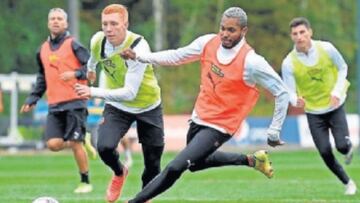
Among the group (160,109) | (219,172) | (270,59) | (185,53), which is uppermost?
(185,53)

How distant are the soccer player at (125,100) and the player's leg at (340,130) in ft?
10.2

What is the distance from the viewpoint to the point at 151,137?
1381 centimetres

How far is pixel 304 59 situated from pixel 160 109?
313cm

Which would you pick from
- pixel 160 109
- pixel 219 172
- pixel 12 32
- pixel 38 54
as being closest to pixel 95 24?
pixel 12 32

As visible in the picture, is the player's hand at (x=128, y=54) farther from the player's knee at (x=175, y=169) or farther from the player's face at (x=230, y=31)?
the player's knee at (x=175, y=169)

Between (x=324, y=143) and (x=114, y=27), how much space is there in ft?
13.0

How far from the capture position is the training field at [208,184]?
15.3 metres

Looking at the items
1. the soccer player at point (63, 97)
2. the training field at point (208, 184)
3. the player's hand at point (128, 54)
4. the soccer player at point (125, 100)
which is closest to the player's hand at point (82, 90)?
the player's hand at point (128, 54)

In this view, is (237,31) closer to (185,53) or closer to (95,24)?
(185,53)

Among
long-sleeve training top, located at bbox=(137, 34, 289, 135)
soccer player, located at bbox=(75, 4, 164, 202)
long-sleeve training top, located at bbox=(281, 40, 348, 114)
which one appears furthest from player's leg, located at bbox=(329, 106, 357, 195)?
long-sleeve training top, located at bbox=(137, 34, 289, 135)

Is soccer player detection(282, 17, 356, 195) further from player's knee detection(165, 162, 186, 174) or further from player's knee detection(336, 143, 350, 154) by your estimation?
player's knee detection(165, 162, 186, 174)

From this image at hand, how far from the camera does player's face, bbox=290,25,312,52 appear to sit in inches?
629

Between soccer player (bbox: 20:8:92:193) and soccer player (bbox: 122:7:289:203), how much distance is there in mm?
4828

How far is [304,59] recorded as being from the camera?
53.6ft
